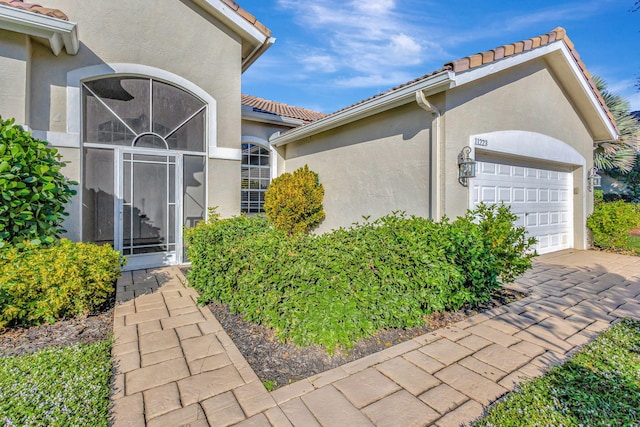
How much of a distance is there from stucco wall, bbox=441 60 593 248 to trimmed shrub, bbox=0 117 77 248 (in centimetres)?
658

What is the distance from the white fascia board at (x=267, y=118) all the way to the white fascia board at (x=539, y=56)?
20.1 feet

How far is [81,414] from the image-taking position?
2.47m

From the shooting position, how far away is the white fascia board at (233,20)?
24.0 ft

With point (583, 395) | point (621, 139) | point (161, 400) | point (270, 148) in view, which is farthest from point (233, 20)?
point (621, 139)

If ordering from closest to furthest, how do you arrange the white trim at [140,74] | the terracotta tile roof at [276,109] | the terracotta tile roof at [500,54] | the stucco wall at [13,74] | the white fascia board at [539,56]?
1. the stucco wall at [13,74]
2. the terracotta tile roof at [500,54]
3. the white fascia board at [539,56]
4. the white trim at [140,74]
5. the terracotta tile roof at [276,109]

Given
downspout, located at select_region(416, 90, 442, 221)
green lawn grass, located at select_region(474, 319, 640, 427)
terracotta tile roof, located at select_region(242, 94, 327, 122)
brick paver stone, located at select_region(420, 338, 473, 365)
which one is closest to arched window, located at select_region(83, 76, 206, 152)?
terracotta tile roof, located at select_region(242, 94, 327, 122)

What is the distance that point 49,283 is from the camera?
408cm

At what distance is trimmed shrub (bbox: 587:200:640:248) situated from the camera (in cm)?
936

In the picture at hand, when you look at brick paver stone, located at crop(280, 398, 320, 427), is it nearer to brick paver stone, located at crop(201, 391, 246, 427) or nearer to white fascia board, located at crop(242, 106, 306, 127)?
brick paver stone, located at crop(201, 391, 246, 427)

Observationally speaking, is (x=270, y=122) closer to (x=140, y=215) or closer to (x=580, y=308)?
(x=140, y=215)

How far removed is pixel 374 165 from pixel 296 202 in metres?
2.60

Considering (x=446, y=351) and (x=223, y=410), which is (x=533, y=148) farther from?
(x=223, y=410)

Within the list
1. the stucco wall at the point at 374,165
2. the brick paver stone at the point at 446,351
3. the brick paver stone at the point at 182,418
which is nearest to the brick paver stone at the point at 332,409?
the brick paver stone at the point at 182,418

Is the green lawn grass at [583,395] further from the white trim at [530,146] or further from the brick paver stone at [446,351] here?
the white trim at [530,146]
